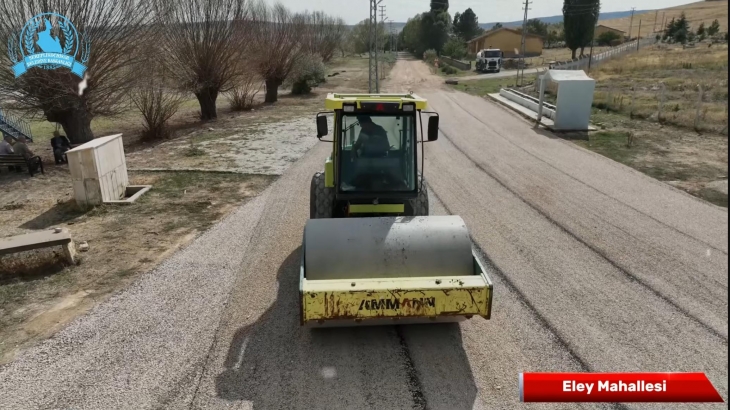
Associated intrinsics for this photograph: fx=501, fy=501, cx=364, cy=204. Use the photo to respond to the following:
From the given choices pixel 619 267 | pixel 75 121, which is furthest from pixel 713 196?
pixel 75 121

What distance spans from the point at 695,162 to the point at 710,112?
7.35 metres

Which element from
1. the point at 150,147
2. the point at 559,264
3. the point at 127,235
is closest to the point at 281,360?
the point at 559,264

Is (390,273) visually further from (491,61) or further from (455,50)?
Result: (455,50)

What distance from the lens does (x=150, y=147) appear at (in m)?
18.3

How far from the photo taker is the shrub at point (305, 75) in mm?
34906

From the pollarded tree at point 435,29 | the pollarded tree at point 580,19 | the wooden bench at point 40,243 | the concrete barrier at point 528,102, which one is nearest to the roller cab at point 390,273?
the wooden bench at point 40,243

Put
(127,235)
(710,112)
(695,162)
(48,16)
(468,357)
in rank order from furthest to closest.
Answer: (710,112), (48,16), (695,162), (127,235), (468,357)

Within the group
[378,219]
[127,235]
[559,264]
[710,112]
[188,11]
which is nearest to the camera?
[378,219]

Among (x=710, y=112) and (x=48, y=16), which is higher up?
(x=48, y=16)

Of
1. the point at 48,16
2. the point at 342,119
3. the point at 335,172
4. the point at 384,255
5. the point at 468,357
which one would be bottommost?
the point at 468,357

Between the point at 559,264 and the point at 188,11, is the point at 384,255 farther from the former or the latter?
the point at 188,11

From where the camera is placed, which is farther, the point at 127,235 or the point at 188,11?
the point at 188,11

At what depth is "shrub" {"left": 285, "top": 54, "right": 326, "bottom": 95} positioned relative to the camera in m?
34.9

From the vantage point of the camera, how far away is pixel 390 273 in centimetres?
582
